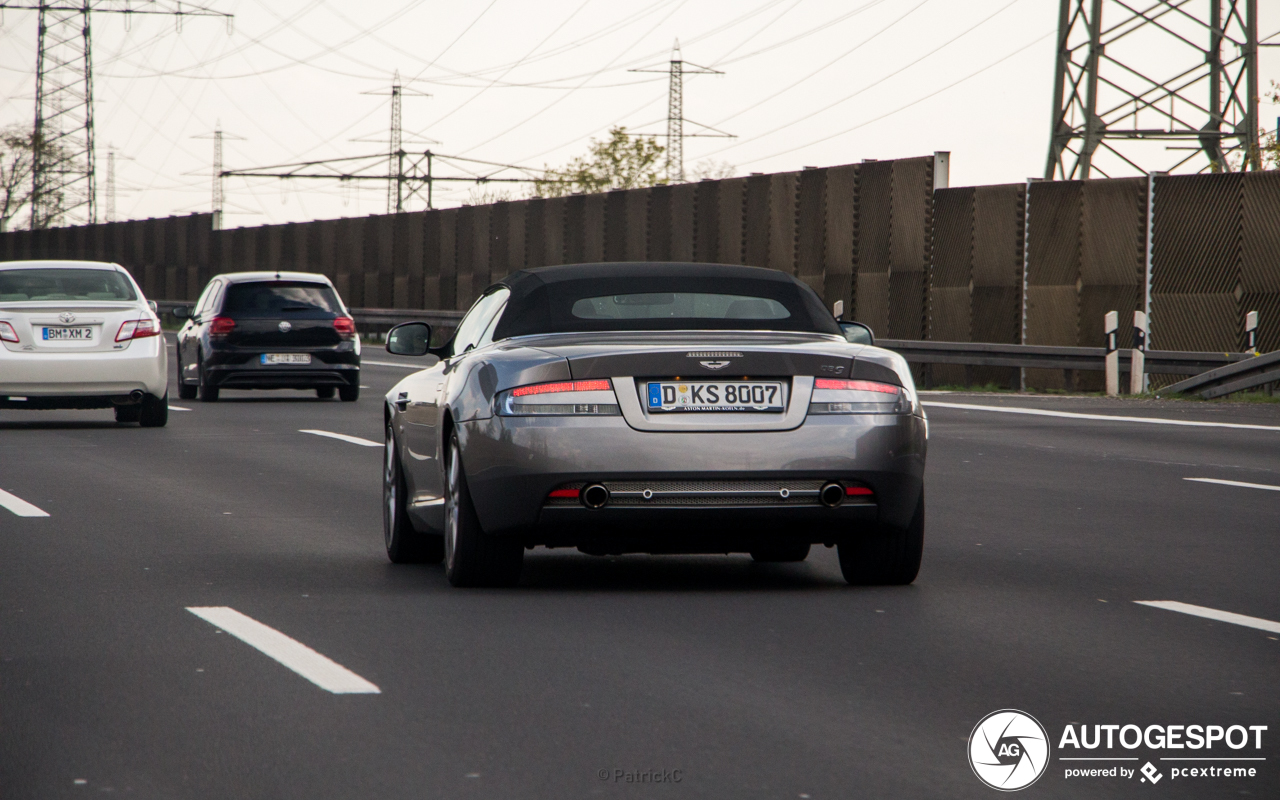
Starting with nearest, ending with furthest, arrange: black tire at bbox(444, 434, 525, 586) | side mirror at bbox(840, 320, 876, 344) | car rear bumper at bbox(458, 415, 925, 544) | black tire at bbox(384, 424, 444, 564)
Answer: car rear bumper at bbox(458, 415, 925, 544) → black tire at bbox(444, 434, 525, 586) → side mirror at bbox(840, 320, 876, 344) → black tire at bbox(384, 424, 444, 564)

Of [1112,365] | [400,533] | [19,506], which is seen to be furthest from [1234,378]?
[400,533]

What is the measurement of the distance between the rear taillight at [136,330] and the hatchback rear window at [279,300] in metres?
5.84

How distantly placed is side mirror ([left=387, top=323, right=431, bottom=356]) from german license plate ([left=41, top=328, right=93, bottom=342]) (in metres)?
10.2

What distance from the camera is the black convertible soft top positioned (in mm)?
8945

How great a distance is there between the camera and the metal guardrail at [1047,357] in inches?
1046

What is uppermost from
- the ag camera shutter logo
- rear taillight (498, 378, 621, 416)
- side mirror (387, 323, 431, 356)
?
side mirror (387, 323, 431, 356)

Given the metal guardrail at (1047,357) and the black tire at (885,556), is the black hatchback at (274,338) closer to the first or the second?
the metal guardrail at (1047,357)

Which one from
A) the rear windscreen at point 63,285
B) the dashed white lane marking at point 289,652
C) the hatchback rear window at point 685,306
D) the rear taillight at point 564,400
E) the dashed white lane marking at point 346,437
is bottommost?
the dashed white lane marking at point 346,437

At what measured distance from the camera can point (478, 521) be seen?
846cm

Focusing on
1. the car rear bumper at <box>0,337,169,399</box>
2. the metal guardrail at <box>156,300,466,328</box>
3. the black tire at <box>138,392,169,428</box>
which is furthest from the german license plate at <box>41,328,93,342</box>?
the metal guardrail at <box>156,300,466,328</box>

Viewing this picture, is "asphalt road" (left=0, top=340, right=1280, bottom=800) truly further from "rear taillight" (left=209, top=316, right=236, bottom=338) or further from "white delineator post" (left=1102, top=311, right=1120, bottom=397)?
"white delineator post" (left=1102, top=311, right=1120, bottom=397)

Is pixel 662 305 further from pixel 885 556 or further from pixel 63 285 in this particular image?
pixel 63 285

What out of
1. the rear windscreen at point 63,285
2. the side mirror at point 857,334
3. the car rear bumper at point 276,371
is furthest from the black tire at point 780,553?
the car rear bumper at point 276,371

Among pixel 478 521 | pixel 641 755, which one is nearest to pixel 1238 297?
pixel 478 521
